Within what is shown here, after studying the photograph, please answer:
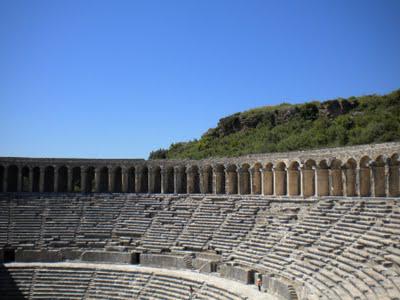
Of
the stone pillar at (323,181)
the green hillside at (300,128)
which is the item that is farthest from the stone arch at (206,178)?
the stone pillar at (323,181)

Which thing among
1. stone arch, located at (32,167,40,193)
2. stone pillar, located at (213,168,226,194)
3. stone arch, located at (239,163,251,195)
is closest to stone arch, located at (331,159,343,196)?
stone arch, located at (239,163,251,195)

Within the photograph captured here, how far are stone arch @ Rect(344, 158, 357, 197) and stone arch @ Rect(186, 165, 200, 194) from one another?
13810mm

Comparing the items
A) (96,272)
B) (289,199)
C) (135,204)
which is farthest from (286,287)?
(135,204)

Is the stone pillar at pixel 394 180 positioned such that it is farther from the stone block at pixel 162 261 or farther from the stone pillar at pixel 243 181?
the stone block at pixel 162 261

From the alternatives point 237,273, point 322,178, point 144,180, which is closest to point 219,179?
point 144,180

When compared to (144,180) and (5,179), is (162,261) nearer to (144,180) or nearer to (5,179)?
(144,180)

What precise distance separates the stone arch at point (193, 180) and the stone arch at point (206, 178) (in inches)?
35.6

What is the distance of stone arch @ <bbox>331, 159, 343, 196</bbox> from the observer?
27875 millimetres

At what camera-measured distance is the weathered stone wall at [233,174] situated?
2536 centimetres

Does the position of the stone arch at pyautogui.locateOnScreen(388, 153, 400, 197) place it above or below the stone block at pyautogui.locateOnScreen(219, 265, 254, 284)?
above

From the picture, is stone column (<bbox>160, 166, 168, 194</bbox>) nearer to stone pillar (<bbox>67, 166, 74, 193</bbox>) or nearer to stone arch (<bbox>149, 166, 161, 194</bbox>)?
stone arch (<bbox>149, 166, 161, 194</bbox>)

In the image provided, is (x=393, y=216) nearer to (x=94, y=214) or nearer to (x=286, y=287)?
(x=286, y=287)

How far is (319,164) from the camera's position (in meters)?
28.5

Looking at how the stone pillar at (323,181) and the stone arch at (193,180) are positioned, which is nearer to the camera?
the stone pillar at (323,181)
